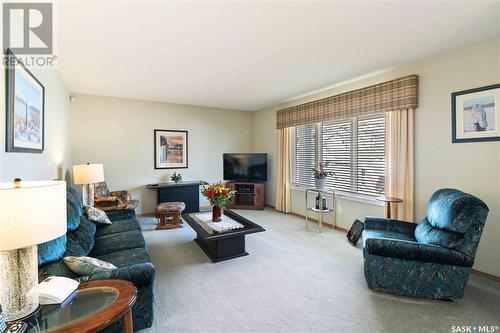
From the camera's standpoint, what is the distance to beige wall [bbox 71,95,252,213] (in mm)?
4750

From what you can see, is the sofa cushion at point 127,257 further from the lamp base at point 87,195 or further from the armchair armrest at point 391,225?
the armchair armrest at point 391,225

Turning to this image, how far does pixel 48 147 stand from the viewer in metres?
2.84

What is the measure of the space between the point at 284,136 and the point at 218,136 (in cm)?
180

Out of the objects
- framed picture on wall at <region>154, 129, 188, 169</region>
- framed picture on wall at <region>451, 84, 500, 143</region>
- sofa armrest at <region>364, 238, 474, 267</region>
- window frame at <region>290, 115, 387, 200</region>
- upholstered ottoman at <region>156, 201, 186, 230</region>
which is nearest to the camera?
sofa armrest at <region>364, 238, 474, 267</region>

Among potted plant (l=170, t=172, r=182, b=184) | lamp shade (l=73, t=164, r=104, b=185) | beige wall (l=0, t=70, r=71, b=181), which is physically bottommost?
potted plant (l=170, t=172, r=182, b=184)

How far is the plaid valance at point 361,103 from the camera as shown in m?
3.18

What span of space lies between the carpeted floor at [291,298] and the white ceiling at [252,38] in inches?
101

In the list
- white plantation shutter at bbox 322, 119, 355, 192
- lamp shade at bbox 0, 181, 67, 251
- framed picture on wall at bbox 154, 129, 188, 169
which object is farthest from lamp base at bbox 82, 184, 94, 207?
white plantation shutter at bbox 322, 119, 355, 192

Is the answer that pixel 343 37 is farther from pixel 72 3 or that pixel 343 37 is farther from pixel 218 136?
pixel 218 136

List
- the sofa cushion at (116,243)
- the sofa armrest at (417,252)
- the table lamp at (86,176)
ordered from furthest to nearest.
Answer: the table lamp at (86,176)
the sofa cushion at (116,243)
the sofa armrest at (417,252)

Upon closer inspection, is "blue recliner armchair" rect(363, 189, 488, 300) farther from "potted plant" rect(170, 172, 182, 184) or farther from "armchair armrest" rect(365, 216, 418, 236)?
"potted plant" rect(170, 172, 182, 184)

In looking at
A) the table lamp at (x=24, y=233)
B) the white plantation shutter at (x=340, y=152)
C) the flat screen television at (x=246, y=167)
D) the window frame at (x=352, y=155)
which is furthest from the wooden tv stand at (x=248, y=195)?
the table lamp at (x=24, y=233)

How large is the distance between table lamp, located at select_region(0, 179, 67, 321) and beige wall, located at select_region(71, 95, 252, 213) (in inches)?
166

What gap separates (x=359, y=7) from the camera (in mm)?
1939
